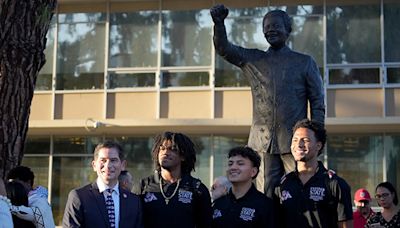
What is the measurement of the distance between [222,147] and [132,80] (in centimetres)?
285

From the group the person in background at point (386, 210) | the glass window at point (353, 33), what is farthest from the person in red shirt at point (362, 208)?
the glass window at point (353, 33)

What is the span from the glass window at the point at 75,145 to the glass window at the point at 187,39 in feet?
9.58

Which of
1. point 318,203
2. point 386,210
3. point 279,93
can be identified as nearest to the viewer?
point 318,203

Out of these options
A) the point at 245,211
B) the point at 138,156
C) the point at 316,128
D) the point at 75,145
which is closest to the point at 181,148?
the point at 245,211

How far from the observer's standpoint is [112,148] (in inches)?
200

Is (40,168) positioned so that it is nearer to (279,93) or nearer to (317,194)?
(279,93)

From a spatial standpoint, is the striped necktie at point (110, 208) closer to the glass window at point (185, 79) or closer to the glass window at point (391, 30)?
the glass window at point (185, 79)

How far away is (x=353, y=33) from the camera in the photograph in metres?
18.0

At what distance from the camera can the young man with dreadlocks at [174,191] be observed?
5.07m

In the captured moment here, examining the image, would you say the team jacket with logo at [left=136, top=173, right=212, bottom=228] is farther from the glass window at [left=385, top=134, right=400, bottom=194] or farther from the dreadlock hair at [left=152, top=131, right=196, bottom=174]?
the glass window at [left=385, top=134, right=400, bottom=194]

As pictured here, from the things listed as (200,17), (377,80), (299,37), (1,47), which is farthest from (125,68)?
(1,47)

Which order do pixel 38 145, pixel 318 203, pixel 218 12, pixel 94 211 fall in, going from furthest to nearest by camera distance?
1. pixel 38 145
2. pixel 218 12
3. pixel 94 211
4. pixel 318 203

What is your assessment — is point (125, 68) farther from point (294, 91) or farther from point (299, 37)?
point (294, 91)

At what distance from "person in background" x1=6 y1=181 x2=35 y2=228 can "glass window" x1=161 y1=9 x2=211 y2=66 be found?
42.3 ft
